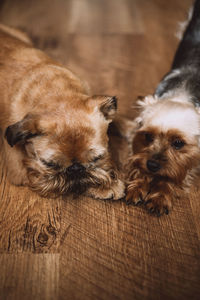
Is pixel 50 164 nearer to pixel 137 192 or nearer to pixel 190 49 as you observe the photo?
pixel 137 192

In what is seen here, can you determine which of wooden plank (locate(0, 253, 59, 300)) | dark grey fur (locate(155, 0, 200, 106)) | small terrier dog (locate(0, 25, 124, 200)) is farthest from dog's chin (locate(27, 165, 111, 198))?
dark grey fur (locate(155, 0, 200, 106))

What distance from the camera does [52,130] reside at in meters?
1.93

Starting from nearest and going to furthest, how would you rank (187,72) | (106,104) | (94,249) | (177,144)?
(94,249) → (106,104) → (177,144) → (187,72)

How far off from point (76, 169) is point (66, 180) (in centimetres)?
16

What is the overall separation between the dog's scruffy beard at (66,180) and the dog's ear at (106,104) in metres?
0.44

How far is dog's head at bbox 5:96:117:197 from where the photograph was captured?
1924mm

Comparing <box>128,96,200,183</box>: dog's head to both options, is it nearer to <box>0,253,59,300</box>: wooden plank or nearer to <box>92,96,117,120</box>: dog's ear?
<box>92,96,117,120</box>: dog's ear

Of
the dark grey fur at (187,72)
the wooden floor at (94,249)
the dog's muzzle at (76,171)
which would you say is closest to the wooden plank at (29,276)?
the wooden floor at (94,249)

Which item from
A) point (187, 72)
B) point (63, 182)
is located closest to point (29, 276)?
point (63, 182)

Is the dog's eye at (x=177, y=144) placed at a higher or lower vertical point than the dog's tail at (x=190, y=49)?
lower

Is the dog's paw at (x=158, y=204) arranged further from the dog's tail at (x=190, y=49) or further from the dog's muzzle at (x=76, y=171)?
the dog's tail at (x=190, y=49)

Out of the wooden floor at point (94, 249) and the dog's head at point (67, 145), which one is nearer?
the wooden floor at point (94, 249)

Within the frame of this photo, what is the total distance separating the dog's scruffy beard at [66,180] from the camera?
6.86 ft

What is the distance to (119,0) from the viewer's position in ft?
17.9
